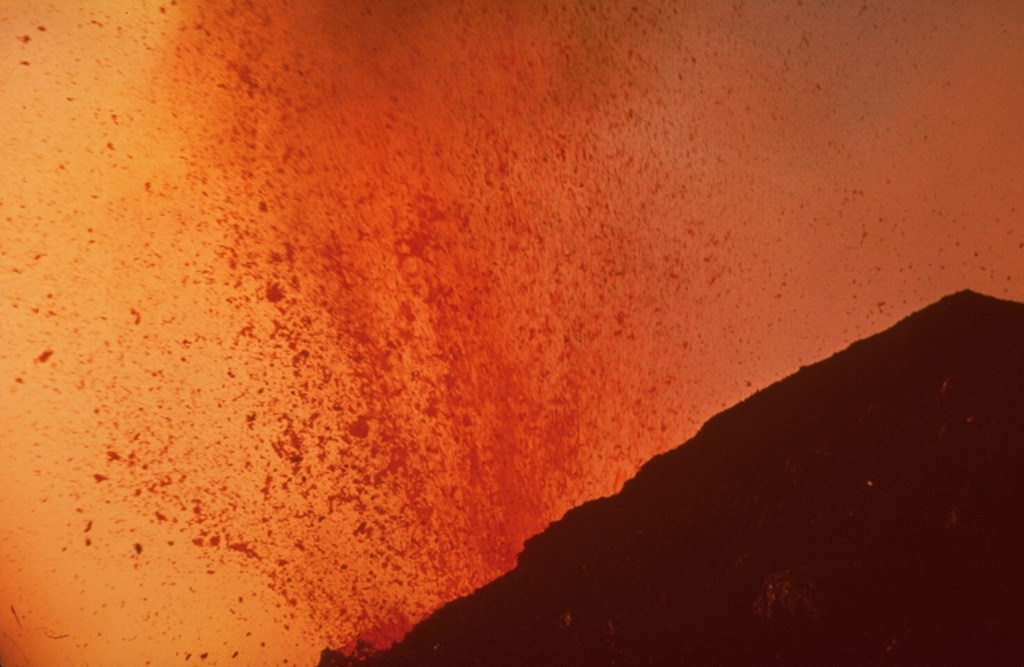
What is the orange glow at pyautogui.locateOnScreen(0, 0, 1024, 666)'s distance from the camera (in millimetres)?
1234

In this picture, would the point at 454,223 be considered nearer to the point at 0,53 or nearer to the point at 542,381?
the point at 542,381

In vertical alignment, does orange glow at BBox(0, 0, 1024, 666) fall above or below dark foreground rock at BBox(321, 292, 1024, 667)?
above

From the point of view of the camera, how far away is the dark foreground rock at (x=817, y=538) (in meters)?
1.02

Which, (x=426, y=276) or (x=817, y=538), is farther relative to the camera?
(x=426, y=276)

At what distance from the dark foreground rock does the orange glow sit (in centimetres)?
8

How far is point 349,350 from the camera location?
1294 mm

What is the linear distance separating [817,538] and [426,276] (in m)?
1.10

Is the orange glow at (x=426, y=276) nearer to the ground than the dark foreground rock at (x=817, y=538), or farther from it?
farther from it

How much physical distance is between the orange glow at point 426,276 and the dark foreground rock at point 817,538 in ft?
0.25

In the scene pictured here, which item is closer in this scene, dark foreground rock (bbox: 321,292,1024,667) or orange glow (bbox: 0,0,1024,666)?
dark foreground rock (bbox: 321,292,1024,667)

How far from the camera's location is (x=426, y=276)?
129cm

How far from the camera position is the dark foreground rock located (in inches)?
40.3

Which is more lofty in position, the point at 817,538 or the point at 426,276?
the point at 426,276

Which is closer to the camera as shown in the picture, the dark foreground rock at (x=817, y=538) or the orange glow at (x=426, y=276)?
the dark foreground rock at (x=817, y=538)
